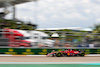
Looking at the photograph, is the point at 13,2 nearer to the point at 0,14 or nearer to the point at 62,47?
the point at 0,14

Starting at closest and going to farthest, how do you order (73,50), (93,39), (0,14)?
(73,50) < (93,39) < (0,14)

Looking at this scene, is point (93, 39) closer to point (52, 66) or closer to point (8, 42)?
point (8, 42)

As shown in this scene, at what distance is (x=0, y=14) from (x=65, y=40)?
1073cm

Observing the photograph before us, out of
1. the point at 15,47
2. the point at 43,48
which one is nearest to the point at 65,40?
the point at 43,48

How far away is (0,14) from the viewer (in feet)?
56.6

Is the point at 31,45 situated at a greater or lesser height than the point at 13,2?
lesser

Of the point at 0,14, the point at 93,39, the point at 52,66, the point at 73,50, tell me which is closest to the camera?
the point at 52,66

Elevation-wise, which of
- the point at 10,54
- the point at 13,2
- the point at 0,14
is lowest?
the point at 10,54

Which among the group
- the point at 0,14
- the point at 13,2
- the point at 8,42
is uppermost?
the point at 13,2

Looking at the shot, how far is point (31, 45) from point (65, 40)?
1506mm

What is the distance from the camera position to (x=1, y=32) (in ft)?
26.3

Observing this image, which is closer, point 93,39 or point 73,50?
point 73,50

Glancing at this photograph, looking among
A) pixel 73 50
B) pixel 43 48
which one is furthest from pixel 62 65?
pixel 43 48

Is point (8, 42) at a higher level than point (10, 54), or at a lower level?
higher
